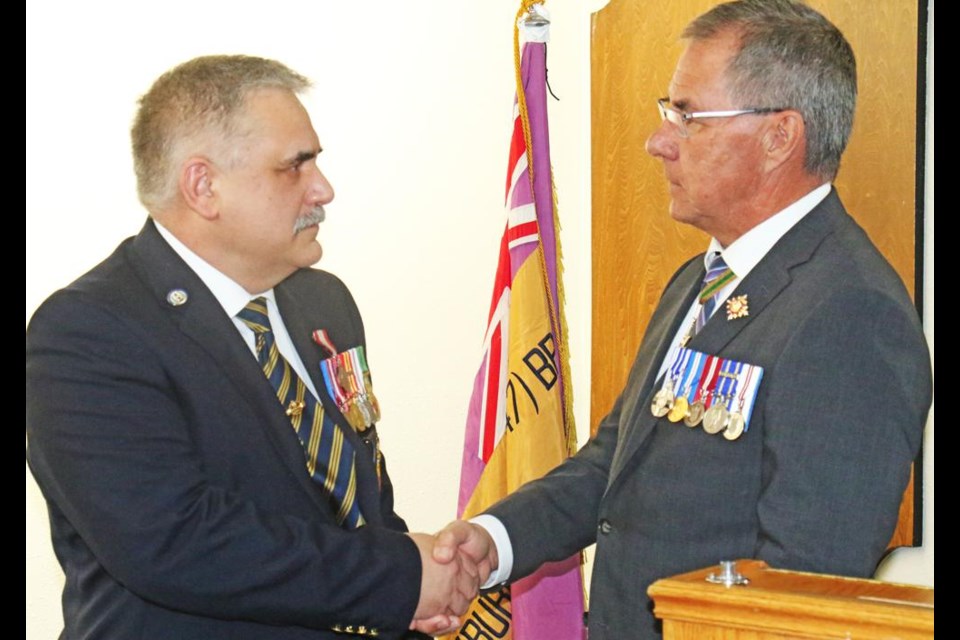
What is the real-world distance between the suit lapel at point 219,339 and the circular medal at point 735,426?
816 mm

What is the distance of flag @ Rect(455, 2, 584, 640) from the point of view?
11.6 ft

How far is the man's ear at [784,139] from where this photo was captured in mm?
2473

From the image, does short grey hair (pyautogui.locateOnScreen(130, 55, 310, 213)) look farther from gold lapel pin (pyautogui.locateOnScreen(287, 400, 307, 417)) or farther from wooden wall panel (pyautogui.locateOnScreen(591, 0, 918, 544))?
wooden wall panel (pyautogui.locateOnScreen(591, 0, 918, 544))

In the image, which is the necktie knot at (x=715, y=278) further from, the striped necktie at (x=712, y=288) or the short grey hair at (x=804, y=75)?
the short grey hair at (x=804, y=75)

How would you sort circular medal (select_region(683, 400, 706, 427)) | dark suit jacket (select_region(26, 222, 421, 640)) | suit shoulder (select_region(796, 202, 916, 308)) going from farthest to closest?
1. circular medal (select_region(683, 400, 706, 427))
2. suit shoulder (select_region(796, 202, 916, 308))
3. dark suit jacket (select_region(26, 222, 421, 640))

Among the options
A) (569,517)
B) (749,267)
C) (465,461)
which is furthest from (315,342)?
(465,461)

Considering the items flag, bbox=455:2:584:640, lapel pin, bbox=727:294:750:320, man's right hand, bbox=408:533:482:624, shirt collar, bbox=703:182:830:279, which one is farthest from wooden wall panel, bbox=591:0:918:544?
man's right hand, bbox=408:533:482:624

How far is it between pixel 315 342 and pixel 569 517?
2.56 ft

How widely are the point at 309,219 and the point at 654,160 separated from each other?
1950mm

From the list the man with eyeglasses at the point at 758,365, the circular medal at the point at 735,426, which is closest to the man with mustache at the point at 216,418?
the man with eyeglasses at the point at 758,365

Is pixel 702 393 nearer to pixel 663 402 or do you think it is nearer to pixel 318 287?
pixel 663 402

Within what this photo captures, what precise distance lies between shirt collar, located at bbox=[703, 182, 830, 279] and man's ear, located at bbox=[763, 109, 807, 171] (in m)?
0.09

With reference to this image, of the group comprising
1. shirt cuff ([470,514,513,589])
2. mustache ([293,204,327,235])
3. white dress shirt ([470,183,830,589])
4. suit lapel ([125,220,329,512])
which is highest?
mustache ([293,204,327,235])
